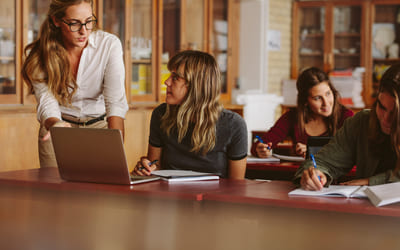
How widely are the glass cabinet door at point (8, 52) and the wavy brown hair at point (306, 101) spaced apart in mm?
2011

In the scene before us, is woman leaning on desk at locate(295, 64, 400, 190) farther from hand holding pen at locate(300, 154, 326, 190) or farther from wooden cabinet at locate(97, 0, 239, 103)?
wooden cabinet at locate(97, 0, 239, 103)

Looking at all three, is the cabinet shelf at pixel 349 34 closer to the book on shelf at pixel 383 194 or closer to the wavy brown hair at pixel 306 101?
the wavy brown hair at pixel 306 101

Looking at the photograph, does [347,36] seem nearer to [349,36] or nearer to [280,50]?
[349,36]

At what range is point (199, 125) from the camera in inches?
103

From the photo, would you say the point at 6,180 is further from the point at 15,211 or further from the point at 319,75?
the point at 319,75

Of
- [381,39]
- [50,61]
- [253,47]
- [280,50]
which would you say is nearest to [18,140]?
[50,61]

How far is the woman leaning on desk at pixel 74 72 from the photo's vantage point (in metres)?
2.65

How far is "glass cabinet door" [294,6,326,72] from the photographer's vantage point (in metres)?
8.16

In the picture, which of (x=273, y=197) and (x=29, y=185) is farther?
(x=29, y=185)

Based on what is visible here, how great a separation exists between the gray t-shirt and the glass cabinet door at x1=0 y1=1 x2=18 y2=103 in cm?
192

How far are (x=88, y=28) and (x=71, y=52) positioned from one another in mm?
Answer: 284

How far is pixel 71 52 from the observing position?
289 centimetres

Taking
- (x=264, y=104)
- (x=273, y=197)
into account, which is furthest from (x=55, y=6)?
(x=264, y=104)

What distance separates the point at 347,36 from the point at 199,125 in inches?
233
